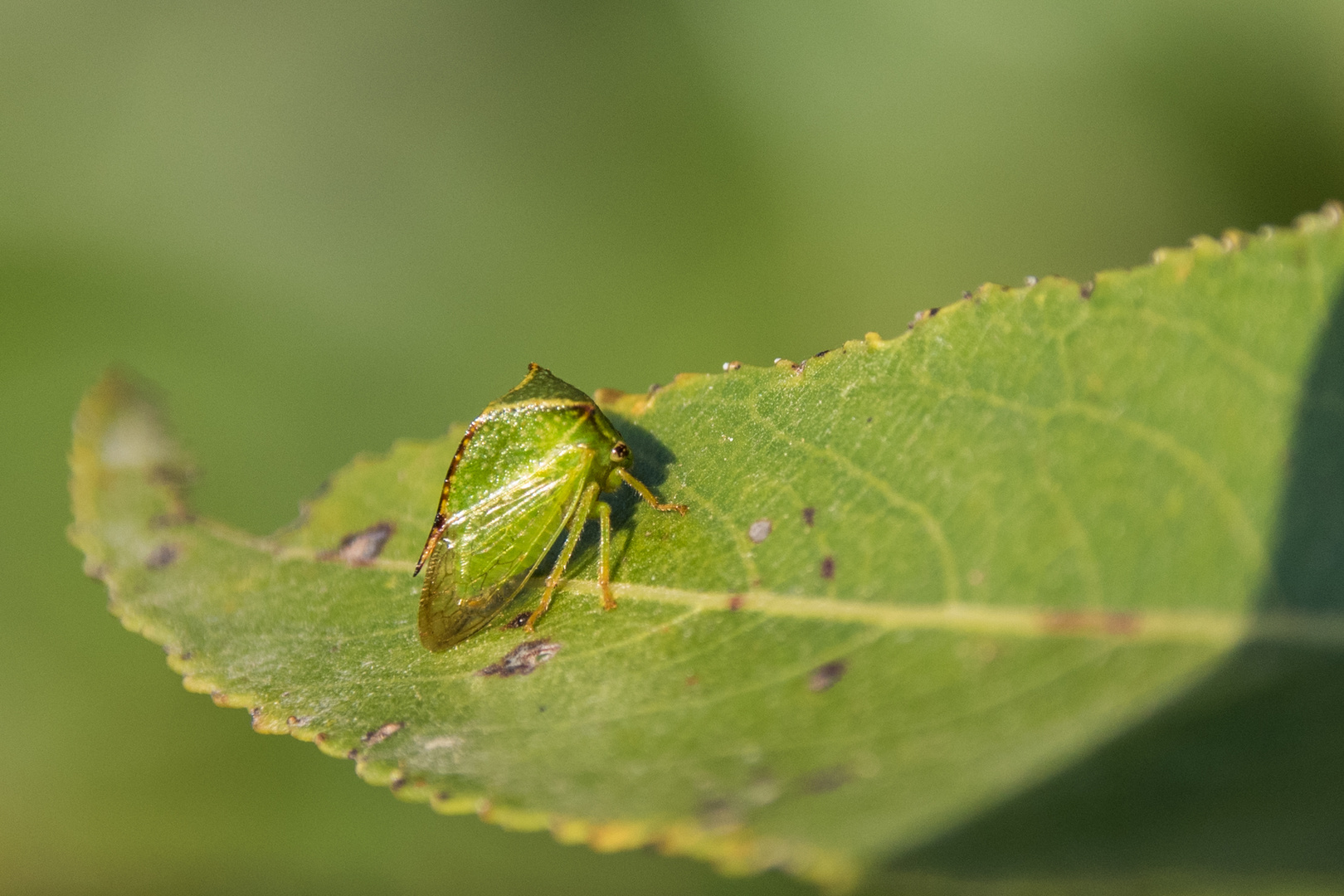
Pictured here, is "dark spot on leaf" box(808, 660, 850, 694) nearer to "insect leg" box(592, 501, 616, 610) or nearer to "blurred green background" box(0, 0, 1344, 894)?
"insect leg" box(592, 501, 616, 610)

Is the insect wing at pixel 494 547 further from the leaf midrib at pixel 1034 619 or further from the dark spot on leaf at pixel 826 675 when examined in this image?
the dark spot on leaf at pixel 826 675

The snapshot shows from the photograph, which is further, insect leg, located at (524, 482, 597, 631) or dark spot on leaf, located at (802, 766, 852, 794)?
insect leg, located at (524, 482, 597, 631)

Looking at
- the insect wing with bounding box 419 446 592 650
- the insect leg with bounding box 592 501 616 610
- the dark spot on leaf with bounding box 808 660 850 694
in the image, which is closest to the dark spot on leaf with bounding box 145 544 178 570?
the insect wing with bounding box 419 446 592 650

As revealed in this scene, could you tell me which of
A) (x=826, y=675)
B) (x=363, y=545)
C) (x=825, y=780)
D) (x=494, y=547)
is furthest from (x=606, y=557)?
(x=825, y=780)

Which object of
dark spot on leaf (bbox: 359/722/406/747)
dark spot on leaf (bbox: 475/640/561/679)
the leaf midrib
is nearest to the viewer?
the leaf midrib

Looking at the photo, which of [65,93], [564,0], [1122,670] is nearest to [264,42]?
[65,93]

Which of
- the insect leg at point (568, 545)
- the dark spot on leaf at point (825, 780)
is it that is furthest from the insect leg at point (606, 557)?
the dark spot on leaf at point (825, 780)

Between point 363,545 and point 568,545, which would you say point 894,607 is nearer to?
point 568,545
